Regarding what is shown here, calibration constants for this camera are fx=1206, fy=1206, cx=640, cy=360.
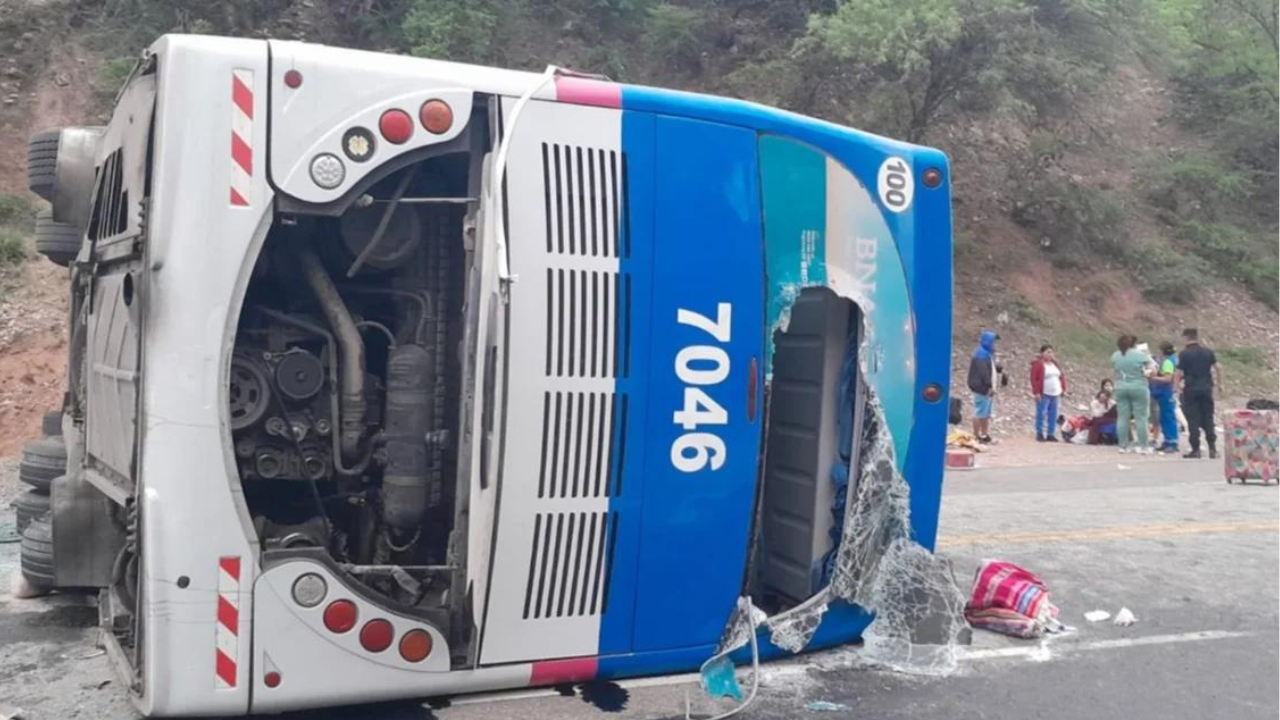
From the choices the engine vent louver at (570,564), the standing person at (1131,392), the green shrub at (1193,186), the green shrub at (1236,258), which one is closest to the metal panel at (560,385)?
the engine vent louver at (570,564)

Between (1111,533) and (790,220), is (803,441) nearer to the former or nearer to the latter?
(790,220)

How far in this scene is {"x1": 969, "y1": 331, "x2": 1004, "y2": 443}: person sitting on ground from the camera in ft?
51.1

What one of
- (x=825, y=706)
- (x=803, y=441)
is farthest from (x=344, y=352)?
(x=825, y=706)

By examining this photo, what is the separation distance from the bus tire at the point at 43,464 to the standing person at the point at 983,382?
12056 mm

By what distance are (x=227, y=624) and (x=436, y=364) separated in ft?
3.45

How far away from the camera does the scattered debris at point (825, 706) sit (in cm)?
473

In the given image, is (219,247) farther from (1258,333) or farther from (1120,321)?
(1258,333)

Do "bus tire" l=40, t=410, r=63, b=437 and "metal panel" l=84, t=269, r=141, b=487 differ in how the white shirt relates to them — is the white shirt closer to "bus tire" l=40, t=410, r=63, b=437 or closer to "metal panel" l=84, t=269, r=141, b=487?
"bus tire" l=40, t=410, r=63, b=437

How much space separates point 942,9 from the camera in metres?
19.5

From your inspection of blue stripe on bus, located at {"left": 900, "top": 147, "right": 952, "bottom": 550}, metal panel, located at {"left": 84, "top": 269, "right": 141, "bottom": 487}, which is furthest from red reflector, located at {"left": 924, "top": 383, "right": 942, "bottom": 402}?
metal panel, located at {"left": 84, "top": 269, "right": 141, "bottom": 487}

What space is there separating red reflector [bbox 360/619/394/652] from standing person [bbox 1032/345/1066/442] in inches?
557

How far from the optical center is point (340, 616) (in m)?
3.77

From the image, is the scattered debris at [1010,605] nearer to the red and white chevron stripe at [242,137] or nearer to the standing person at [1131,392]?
the red and white chevron stripe at [242,137]

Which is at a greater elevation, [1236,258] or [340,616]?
[1236,258]
